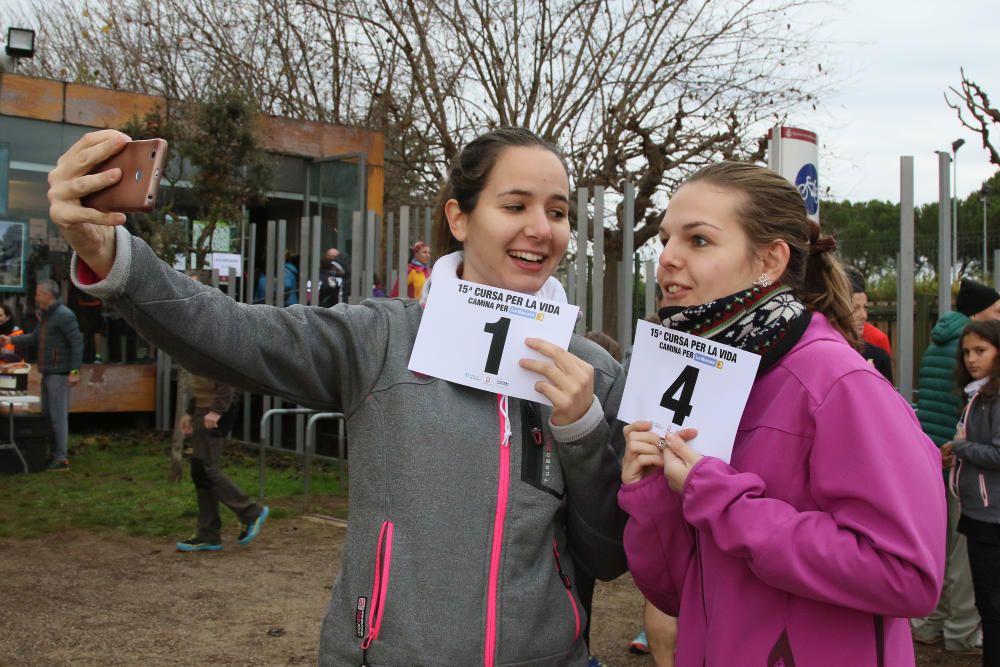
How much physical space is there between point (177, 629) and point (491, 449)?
14.8 ft

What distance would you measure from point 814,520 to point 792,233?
65 centimetres

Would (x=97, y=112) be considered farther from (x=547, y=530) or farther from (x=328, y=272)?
(x=547, y=530)

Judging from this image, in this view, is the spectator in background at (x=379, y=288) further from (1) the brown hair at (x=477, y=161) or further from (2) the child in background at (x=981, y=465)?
(1) the brown hair at (x=477, y=161)

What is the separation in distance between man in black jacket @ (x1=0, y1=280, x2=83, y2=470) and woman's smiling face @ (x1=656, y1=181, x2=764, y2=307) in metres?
11.0

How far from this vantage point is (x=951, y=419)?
215 inches

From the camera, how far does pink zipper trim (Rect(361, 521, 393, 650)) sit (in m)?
1.89

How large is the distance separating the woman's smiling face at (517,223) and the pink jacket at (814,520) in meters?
0.55

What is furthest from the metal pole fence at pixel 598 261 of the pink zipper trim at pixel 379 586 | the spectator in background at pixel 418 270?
the pink zipper trim at pixel 379 586

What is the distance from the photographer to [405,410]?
2.00 meters

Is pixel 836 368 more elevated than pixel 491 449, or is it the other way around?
pixel 836 368

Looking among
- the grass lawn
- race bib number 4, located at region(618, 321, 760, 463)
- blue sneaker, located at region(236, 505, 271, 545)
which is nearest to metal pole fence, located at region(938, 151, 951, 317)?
race bib number 4, located at region(618, 321, 760, 463)

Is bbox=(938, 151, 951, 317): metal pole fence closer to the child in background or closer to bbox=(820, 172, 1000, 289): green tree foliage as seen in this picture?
the child in background

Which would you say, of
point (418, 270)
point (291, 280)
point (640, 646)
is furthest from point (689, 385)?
point (291, 280)

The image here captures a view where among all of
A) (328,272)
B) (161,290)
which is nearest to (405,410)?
(161,290)
